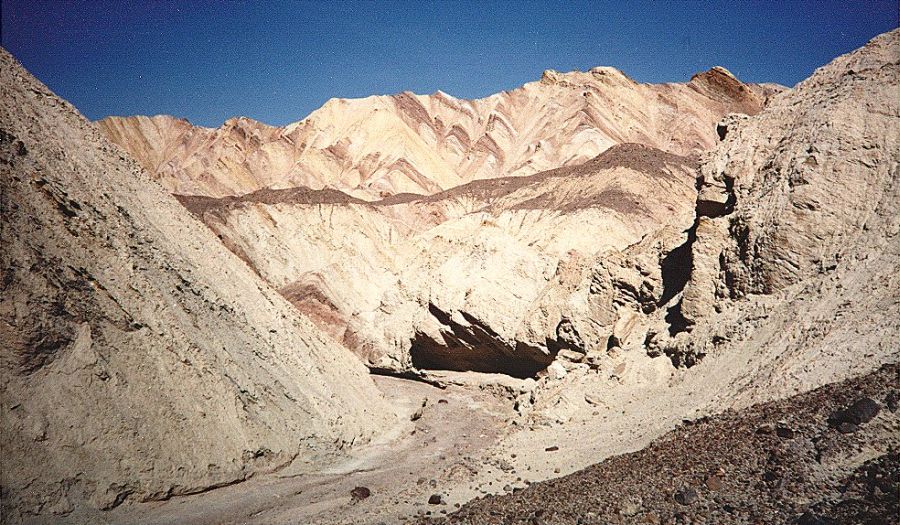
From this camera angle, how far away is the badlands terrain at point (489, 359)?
809 centimetres

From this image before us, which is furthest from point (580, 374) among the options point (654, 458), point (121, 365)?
point (121, 365)

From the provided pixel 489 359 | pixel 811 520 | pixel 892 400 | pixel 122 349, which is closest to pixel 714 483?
pixel 811 520

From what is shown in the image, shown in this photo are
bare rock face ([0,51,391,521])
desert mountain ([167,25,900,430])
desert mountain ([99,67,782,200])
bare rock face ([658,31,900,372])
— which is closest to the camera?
bare rock face ([0,51,391,521])

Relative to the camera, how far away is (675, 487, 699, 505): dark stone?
7000 mm

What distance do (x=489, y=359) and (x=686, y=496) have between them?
1229 cm

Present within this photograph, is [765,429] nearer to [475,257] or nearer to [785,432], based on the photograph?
[785,432]

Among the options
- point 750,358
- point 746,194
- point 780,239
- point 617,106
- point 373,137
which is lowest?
point 750,358

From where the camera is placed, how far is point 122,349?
406 inches

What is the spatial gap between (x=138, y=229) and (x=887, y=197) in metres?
13.0

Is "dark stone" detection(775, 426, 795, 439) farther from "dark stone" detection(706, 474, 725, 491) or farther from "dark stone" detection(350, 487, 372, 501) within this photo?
"dark stone" detection(350, 487, 372, 501)

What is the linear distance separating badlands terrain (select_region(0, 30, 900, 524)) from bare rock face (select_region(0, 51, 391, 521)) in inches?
1.6

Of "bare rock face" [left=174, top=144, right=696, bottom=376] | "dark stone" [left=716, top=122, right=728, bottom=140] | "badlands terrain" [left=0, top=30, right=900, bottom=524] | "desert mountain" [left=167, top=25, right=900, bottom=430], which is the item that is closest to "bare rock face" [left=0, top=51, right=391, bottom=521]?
"badlands terrain" [left=0, top=30, right=900, bottom=524]

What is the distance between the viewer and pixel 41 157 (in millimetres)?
11375

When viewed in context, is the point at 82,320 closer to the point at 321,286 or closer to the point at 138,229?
the point at 138,229
